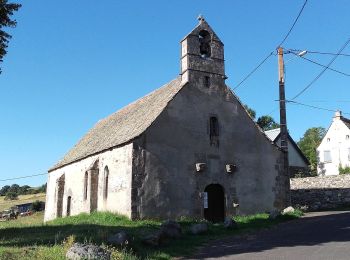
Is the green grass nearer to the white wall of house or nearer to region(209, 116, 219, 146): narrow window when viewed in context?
the white wall of house

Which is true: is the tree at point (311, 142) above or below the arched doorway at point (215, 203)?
above

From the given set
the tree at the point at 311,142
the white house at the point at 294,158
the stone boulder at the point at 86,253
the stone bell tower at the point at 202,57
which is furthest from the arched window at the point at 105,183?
the tree at the point at 311,142

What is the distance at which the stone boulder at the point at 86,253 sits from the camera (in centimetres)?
962

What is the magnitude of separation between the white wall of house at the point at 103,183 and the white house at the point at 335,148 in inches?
1162

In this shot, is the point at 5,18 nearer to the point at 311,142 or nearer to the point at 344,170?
the point at 344,170

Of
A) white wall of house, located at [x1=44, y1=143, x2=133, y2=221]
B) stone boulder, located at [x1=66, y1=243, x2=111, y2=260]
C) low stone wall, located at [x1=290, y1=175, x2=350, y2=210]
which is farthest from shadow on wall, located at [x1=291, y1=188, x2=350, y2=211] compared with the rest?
stone boulder, located at [x1=66, y1=243, x2=111, y2=260]

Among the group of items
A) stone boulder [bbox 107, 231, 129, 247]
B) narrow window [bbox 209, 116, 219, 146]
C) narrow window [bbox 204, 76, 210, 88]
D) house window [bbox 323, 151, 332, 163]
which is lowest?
stone boulder [bbox 107, 231, 129, 247]

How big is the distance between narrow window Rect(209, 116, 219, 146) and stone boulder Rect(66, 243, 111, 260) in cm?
1260

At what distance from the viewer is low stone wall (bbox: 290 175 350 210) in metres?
26.4

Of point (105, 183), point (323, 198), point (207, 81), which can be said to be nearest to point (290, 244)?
point (207, 81)

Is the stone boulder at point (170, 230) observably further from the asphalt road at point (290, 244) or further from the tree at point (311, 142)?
the tree at point (311, 142)

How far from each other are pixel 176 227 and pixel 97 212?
9032 mm

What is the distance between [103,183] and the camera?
23.0m

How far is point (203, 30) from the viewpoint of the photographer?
2294 centimetres
